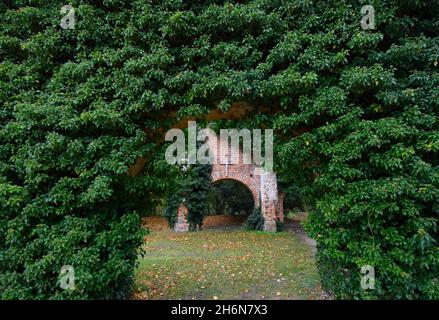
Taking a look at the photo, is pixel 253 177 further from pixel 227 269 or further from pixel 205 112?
pixel 205 112

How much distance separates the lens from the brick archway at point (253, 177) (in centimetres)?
1274

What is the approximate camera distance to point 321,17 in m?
4.40

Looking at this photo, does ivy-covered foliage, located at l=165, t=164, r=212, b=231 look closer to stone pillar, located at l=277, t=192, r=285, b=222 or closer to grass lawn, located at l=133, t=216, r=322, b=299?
grass lawn, located at l=133, t=216, r=322, b=299

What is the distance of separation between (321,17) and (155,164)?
3.17 meters

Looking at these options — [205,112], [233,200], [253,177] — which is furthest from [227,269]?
[233,200]

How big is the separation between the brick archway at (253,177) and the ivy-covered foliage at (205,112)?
797 centimetres

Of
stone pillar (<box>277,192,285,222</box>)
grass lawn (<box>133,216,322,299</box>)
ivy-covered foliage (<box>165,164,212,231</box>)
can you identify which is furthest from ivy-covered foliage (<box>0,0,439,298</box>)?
stone pillar (<box>277,192,285,222</box>)

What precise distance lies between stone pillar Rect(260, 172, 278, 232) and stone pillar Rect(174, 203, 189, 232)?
10.6 ft

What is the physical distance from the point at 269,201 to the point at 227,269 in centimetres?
625

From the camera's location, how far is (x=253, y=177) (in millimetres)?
13344

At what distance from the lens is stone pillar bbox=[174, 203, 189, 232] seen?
1260 centimetres

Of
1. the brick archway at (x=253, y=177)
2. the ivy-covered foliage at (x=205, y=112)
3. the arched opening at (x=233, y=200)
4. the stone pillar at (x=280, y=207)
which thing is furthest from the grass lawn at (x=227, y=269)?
the arched opening at (x=233, y=200)

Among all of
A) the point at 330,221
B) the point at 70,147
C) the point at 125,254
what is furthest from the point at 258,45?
the point at 125,254

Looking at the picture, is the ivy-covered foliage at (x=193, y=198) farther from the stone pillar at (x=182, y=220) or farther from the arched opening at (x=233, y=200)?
the arched opening at (x=233, y=200)
